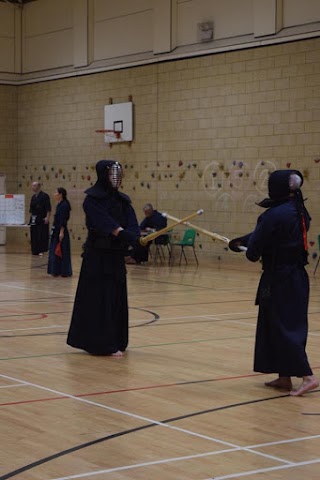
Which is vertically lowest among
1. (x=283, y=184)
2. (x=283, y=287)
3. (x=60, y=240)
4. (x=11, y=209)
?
(x=60, y=240)

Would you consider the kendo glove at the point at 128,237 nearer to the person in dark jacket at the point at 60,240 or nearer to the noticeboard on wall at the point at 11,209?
the person in dark jacket at the point at 60,240

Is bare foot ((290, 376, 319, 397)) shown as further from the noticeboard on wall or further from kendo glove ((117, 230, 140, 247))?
the noticeboard on wall

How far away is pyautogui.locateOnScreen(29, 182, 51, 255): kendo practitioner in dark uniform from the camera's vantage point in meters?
23.6

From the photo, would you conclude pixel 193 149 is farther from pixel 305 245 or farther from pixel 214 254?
pixel 305 245

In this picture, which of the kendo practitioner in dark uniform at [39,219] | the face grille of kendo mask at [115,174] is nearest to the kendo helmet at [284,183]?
the face grille of kendo mask at [115,174]

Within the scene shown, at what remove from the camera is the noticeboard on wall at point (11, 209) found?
26.6 meters

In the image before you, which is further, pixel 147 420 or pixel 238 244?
→ pixel 238 244

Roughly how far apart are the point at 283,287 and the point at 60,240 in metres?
10.7

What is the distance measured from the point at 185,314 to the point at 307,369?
5317mm

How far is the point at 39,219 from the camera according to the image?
938 inches

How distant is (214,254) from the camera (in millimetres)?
23203

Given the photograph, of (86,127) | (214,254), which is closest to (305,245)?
(214,254)

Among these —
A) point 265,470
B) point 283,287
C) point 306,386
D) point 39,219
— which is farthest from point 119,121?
point 265,470

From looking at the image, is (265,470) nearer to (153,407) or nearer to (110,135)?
(153,407)
